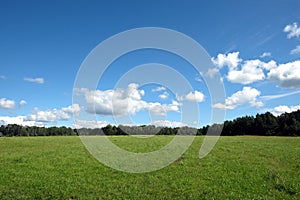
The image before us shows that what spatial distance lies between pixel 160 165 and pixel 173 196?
794cm

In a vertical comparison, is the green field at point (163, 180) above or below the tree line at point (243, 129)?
below

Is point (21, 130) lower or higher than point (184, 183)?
higher

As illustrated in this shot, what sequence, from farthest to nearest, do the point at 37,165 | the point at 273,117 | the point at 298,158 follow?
the point at 273,117, the point at 298,158, the point at 37,165

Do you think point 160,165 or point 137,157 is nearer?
point 160,165

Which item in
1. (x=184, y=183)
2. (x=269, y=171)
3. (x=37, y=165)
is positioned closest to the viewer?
(x=184, y=183)

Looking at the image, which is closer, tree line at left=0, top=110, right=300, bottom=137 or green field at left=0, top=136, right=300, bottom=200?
green field at left=0, top=136, right=300, bottom=200

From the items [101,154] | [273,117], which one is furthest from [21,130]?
A: [101,154]

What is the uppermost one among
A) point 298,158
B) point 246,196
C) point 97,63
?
point 97,63

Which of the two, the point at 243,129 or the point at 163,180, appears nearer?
the point at 163,180

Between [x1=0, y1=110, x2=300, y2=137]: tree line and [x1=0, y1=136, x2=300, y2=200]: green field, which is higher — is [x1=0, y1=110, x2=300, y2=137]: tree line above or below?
above

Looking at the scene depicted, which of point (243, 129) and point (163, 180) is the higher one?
point (243, 129)

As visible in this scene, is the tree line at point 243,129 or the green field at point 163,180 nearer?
the green field at point 163,180

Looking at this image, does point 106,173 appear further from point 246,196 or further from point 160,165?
point 246,196

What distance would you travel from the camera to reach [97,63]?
64.4 feet
